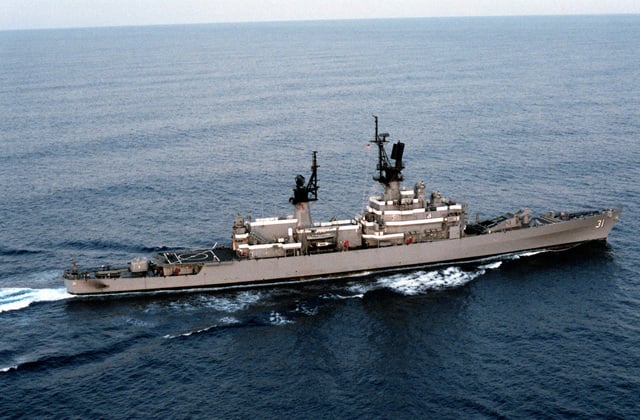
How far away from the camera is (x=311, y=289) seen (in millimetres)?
60000

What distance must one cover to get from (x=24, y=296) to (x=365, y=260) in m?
29.7

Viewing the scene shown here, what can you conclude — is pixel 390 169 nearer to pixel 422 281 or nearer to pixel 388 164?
pixel 388 164

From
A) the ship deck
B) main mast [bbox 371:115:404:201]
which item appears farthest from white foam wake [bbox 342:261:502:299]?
the ship deck

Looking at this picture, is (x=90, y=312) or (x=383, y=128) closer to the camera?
(x=90, y=312)

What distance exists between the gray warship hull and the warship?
9 cm

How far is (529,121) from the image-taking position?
381ft

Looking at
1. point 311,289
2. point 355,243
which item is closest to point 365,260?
point 355,243

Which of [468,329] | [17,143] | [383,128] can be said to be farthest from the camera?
[383,128]

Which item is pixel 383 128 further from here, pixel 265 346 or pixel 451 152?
pixel 265 346

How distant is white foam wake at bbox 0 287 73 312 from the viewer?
2149 inches

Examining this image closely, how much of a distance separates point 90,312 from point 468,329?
99.0 feet

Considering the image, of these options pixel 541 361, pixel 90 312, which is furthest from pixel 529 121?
pixel 90 312

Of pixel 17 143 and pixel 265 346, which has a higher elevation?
pixel 17 143

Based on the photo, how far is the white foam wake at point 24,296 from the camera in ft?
179
